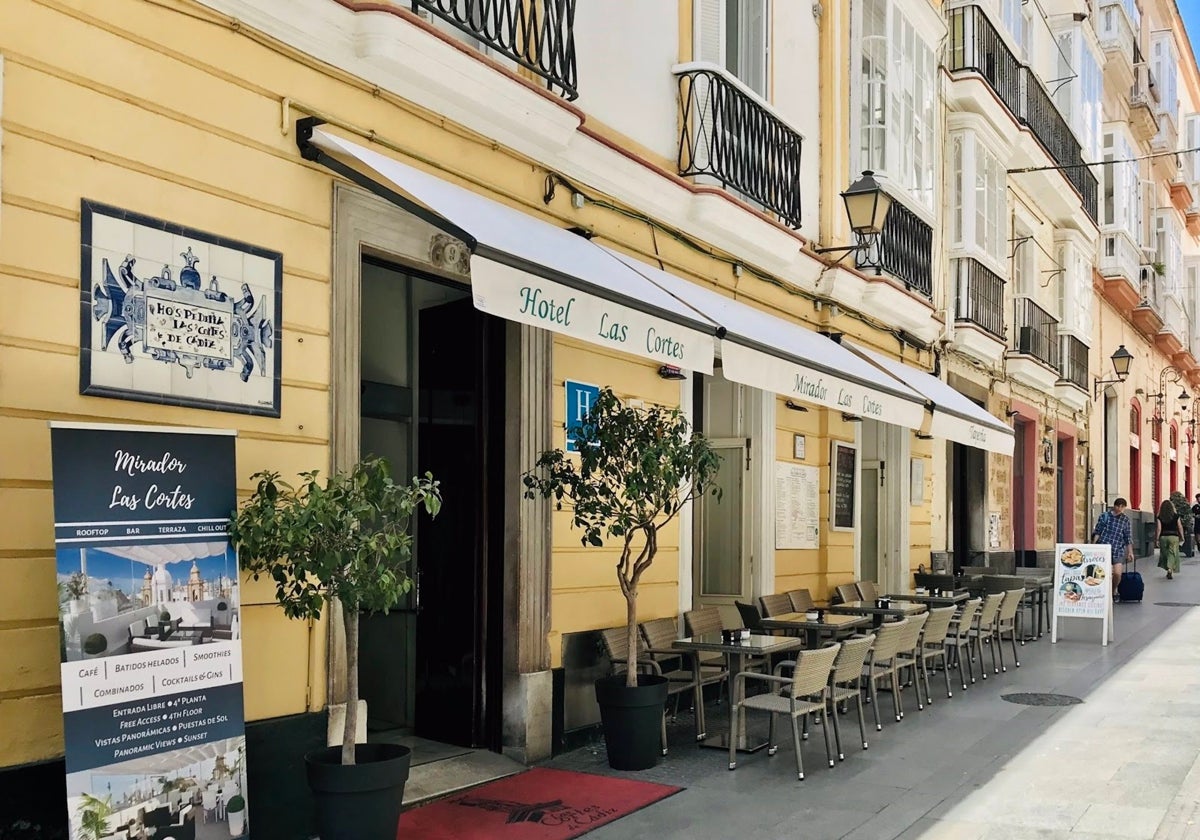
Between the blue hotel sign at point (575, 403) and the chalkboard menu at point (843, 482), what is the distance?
4.59m

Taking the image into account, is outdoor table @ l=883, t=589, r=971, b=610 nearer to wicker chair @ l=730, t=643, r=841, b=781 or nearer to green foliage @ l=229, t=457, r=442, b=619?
wicker chair @ l=730, t=643, r=841, b=781

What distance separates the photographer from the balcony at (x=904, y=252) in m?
12.1

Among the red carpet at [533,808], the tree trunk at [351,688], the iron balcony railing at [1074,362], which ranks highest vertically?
the iron balcony railing at [1074,362]

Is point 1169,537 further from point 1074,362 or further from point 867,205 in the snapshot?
point 867,205

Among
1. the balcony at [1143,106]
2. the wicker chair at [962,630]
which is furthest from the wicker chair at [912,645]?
the balcony at [1143,106]

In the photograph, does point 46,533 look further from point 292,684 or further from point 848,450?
point 848,450

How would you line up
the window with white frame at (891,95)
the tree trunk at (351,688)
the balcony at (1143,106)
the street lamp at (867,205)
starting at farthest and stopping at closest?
1. the balcony at (1143,106)
2. the window with white frame at (891,95)
3. the street lamp at (867,205)
4. the tree trunk at (351,688)

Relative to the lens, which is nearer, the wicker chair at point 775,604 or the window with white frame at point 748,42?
the wicker chair at point 775,604

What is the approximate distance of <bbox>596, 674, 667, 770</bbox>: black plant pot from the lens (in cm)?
681

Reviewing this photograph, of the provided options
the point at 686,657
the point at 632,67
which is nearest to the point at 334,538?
the point at 686,657

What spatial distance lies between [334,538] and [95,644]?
946 millimetres

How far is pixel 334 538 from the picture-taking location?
4570 millimetres

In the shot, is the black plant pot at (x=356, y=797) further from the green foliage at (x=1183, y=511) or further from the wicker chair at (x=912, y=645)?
the green foliage at (x=1183, y=511)

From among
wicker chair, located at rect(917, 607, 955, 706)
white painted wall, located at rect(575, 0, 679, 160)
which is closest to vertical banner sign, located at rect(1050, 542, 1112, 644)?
wicker chair, located at rect(917, 607, 955, 706)
